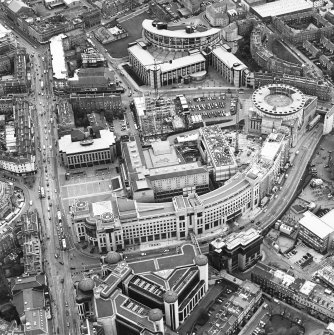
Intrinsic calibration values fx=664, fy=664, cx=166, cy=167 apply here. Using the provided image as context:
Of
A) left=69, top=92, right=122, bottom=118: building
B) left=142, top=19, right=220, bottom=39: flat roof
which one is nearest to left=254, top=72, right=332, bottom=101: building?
left=142, top=19, right=220, bottom=39: flat roof

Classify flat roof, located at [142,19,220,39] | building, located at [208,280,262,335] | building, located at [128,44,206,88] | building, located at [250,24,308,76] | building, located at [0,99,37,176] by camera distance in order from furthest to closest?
flat roof, located at [142,19,220,39]
building, located at [128,44,206,88]
building, located at [250,24,308,76]
building, located at [0,99,37,176]
building, located at [208,280,262,335]

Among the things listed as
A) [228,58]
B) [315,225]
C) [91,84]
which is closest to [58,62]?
[91,84]

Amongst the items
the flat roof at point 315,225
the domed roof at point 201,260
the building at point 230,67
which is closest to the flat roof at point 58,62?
the building at point 230,67

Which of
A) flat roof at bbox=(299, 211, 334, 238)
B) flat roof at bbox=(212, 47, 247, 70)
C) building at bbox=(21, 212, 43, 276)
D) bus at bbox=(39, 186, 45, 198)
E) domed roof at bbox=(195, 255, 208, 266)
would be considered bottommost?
bus at bbox=(39, 186, 45, 198)

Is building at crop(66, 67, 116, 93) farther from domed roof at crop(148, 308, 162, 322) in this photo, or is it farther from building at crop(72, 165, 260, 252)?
domed roof at crop(148, 308, 162, 322)

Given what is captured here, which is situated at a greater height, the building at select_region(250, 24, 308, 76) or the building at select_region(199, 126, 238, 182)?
the building at select_region(250, 24, 308, 76)

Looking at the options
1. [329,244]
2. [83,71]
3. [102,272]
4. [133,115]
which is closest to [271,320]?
[329,244]

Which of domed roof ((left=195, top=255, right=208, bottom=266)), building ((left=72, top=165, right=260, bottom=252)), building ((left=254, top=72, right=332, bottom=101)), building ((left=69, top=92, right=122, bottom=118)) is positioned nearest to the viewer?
domed roof ((left=195, top=255, right=208, bottom=266))

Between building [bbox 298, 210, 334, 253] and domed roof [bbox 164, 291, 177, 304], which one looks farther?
building [bbox 298, 210, 334, 253]
